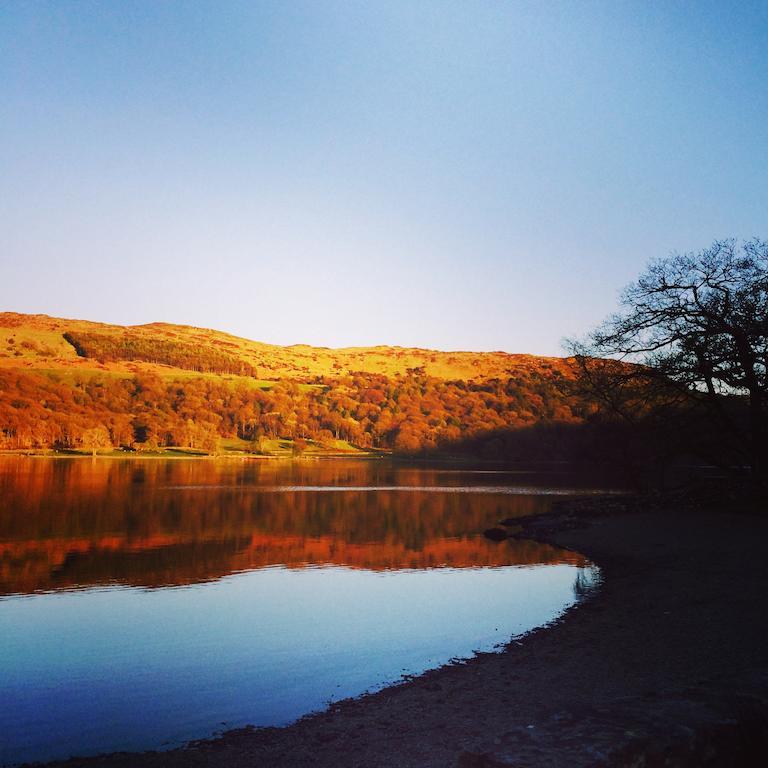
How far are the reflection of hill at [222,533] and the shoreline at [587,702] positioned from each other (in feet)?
30.3

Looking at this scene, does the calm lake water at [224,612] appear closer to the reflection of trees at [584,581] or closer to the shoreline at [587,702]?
the reflection of trees at [584,581]

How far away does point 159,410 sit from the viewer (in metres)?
154

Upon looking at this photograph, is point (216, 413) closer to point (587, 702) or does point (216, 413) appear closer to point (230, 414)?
point (230, 414)

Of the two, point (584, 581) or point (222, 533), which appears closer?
point (584, 581)

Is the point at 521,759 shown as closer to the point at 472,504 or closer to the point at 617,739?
the point at 617,739

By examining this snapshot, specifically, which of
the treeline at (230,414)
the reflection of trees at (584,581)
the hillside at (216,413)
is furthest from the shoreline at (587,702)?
the hillside at (216,413)

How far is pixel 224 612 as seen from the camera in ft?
53.1

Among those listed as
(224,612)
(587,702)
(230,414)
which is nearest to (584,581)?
(224,612)

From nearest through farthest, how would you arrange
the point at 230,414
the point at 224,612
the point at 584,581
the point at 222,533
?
the point at 224,612 < the point at 584,581 < the point at 222,533 < the point at 230,414

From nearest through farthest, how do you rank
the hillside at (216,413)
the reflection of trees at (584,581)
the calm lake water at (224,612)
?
the calm lake water at (224,612) → the reflection of trees at (584,581) → the hillside at (216,413)

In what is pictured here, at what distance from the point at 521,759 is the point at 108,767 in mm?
4642

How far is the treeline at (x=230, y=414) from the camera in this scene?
125625 mm

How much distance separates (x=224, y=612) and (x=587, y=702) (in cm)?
982

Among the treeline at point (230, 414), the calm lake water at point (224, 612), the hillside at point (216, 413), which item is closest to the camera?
the calm lake water at point (224, 612)
